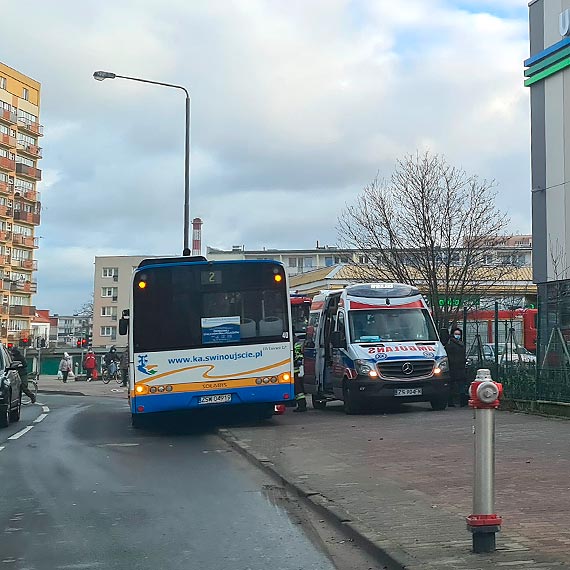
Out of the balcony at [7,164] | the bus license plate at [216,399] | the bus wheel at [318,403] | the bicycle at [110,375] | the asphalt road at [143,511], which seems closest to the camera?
the asphalt road at [143,511]

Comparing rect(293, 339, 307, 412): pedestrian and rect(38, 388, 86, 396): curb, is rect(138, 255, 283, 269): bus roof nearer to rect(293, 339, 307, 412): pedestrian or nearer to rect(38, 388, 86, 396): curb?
rect(293, 339, 307, 412): pedestrian

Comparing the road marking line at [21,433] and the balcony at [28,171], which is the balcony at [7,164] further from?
the road marking line at [21,433]

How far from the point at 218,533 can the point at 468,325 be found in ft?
51.0

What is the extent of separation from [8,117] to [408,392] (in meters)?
75.5

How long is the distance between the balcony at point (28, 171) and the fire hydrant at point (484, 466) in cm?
8780

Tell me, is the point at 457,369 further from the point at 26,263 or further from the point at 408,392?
the point at 26,263

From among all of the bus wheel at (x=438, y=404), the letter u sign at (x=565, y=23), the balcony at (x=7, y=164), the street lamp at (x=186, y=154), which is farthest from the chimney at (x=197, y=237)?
the balcony at (x=7, y=164)

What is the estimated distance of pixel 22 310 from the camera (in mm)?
91688

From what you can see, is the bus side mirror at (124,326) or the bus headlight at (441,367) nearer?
the bus side mirror at (124,326)

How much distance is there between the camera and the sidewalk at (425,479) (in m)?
6.77

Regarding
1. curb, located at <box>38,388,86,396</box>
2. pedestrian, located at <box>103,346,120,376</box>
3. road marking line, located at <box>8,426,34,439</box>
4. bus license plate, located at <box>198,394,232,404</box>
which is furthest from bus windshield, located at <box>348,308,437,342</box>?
pedestrian, located at <box>103,346,120,376</box>

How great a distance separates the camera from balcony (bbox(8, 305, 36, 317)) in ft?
297

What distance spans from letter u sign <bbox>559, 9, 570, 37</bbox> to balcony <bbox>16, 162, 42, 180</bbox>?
2855 inches

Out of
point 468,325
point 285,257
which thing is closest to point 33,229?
point 285,257
